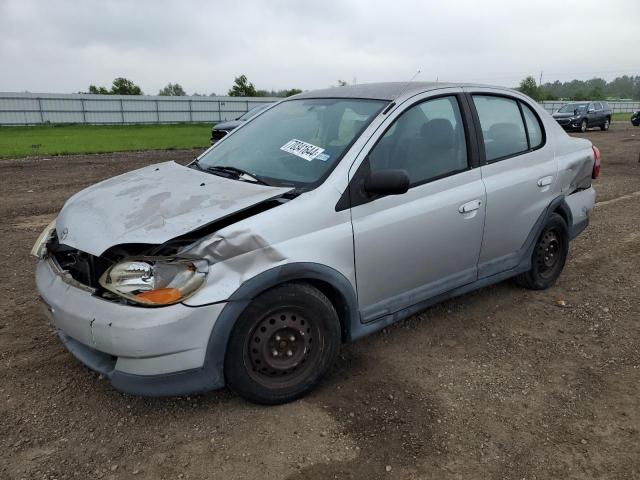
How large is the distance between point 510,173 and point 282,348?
226cm

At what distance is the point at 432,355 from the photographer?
366 cm

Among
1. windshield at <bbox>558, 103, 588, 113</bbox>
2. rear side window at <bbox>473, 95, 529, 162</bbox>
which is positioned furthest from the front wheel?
rear side window at <bbox>473, 95, 529, 162</bbox>

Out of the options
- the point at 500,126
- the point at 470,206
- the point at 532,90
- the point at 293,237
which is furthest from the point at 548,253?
the point at 532,90

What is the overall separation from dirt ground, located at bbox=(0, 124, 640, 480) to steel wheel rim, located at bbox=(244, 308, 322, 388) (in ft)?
0.64

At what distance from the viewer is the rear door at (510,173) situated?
3.90m

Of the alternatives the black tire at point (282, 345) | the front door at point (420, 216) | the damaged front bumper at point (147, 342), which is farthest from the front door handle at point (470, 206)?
the damaged front bumper at point (147, 342)

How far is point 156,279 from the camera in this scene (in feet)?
8.63

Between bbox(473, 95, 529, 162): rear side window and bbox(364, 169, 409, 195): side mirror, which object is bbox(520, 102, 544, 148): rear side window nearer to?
bbox(473, 95, 529, 162): rear side window

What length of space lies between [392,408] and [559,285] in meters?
2.72

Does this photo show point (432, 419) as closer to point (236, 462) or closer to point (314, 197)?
point (236, 462)

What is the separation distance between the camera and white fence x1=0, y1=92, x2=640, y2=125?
31672 millimetres

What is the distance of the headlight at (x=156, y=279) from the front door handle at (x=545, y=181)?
291 cm

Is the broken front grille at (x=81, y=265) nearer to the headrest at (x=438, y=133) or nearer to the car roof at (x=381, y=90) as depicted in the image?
the car roof at (x=381, y=90)

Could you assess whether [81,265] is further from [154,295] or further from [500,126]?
[500,126]
